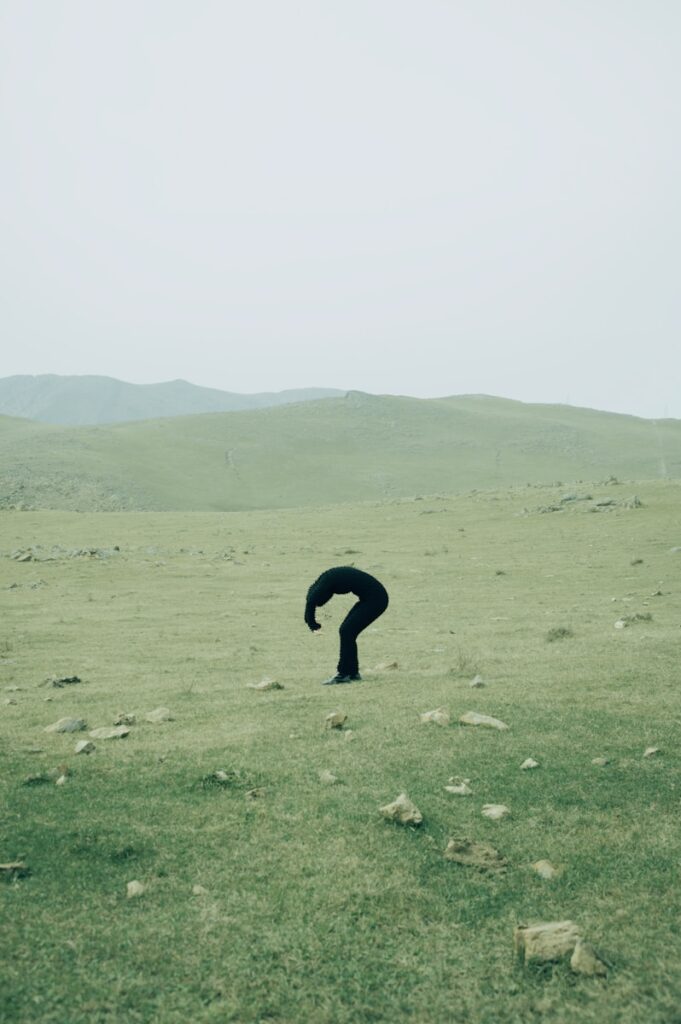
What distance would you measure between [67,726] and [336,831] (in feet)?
13.3

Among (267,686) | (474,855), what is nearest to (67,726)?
(267,686)

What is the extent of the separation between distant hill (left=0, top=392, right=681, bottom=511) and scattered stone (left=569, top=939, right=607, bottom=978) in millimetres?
66423

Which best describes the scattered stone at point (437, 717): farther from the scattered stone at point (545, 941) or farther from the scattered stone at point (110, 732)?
the scattered stone at point (545, 941)

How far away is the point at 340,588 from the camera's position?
11.7 meters

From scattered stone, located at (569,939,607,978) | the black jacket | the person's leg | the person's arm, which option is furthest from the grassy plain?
the black jacket

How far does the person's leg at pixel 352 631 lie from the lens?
1157 cm

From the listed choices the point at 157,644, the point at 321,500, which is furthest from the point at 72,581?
the point at 321,500

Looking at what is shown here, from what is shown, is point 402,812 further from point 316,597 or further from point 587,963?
point 316,597

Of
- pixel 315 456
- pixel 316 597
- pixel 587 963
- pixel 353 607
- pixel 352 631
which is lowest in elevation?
pixel 587 963

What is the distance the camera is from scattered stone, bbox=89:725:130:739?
28.6ft

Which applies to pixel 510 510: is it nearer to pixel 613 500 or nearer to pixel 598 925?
pixel 613 500

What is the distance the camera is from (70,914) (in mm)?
5066

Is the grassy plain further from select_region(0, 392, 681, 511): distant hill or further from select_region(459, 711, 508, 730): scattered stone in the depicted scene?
select_region(0, 392, 681, 511): distant hill

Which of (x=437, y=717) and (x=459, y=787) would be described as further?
(x=437, y=717)
